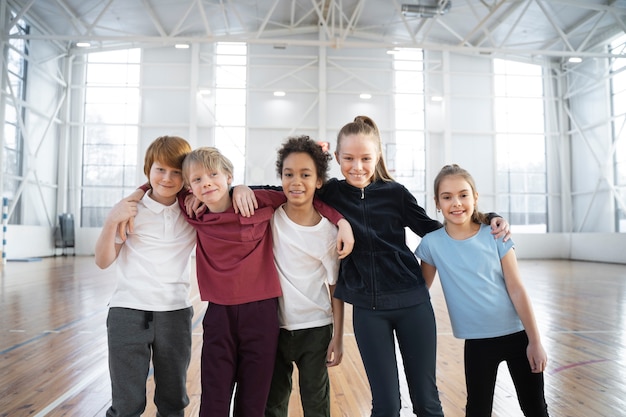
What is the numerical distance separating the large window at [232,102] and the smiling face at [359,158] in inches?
448

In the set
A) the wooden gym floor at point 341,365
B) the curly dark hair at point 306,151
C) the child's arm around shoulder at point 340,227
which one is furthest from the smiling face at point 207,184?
the wooden gym floor at point 341,365

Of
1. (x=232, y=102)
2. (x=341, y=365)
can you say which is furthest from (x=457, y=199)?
(x=232, y=102)

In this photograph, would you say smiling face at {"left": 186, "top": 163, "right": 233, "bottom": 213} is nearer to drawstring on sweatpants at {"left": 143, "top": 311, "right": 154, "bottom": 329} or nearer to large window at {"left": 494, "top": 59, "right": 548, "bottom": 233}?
drawstring on sweatpants at {"left": 143, "top": 311, "right": 154, "bottom": 329}

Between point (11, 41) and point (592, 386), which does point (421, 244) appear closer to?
point (592, 386)

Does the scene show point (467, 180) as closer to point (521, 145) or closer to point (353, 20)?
point (353, 20)

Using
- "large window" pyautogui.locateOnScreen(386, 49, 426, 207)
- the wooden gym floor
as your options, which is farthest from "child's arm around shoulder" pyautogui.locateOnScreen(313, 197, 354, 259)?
"large window" pyautogui.locateOnScreen(386, 49, 426, 207)

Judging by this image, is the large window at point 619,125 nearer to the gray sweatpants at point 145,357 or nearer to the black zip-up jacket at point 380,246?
the black zip-up jacket at point 380,246

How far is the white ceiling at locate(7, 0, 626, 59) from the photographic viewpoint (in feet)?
34.6

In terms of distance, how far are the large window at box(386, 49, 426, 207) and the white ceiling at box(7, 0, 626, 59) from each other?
98cm

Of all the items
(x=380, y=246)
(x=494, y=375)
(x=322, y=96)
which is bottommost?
(x=494, y=375)

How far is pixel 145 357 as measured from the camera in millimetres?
1563

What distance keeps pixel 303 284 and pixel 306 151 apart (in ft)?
1.61

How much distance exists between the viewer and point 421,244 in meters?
1.70

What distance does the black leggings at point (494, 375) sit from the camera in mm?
1512
